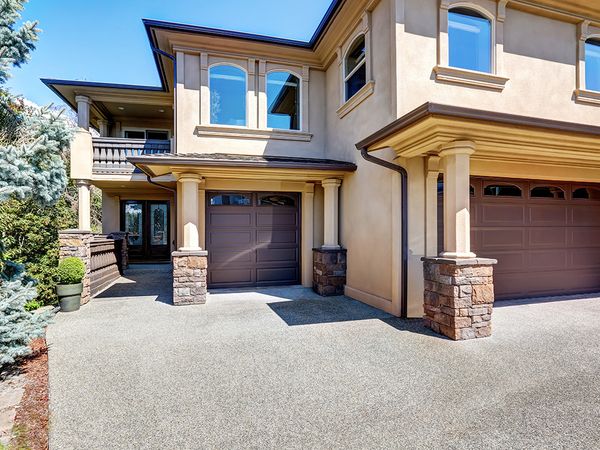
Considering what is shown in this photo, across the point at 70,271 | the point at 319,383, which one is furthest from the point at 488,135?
the point at 70,271

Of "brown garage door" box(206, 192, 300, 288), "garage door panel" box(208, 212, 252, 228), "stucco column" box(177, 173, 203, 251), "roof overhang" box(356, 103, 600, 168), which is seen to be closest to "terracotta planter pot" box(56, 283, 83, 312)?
"stucco column" box(177, 173, 203, 251)

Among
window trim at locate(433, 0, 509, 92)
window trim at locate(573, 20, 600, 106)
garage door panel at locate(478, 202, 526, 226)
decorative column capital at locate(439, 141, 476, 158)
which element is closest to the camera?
decorative column capital at locate(439, 141, 476, 158)

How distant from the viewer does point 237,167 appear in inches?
281

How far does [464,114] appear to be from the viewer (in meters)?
4.19

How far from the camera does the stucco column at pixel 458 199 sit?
16.1 feet

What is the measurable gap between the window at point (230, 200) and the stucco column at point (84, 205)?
4.01 metres

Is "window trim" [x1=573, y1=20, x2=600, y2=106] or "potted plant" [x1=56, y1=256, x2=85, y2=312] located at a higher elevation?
"window trim" [x1=573, y1=20, x2=600, y2=106]

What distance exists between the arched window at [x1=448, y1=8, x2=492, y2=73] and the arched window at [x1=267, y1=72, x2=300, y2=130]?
4.08 metres

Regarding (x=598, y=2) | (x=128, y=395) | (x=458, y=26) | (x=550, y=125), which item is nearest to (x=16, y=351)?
(x=128, y=395)

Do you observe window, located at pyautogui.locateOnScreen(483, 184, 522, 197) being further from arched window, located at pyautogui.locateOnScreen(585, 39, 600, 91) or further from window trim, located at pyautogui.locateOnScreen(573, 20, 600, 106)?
arched window, located at pyautogui.locateOnScreen(585, 39, 600, 91)

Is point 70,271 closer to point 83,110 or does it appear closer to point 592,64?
point 83,110

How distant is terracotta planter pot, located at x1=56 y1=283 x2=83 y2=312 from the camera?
21.1 feet

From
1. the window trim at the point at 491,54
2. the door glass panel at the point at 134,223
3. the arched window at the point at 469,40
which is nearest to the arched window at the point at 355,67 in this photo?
the window trim at the point at 491,54

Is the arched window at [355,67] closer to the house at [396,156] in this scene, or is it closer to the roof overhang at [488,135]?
the house at [396,156]
